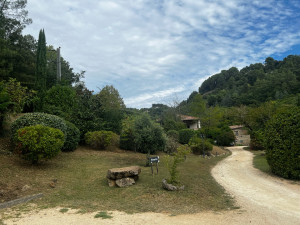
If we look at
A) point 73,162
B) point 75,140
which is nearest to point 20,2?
point 75,140

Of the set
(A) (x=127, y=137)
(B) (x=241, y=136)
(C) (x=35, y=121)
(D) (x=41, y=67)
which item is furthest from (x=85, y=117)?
(B) (x=241, y=136)

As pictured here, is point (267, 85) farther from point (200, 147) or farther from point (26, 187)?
point (26, 187)

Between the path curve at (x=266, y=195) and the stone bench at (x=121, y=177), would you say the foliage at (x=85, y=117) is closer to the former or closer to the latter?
the stone bench at (x=121, y=177)

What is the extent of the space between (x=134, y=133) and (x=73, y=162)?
508 centimetres

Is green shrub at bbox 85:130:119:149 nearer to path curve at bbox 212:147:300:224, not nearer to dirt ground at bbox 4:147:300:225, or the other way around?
path curve at bbox 212:147:300:224

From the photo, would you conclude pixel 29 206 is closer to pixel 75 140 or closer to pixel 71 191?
pixel 71 191

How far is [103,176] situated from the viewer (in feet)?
30.9

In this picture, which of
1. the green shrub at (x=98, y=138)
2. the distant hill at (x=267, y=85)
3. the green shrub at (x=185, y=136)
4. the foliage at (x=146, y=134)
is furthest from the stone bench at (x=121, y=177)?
the distant hill at (x=267, y=85)

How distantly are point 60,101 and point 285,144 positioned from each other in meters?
15.1

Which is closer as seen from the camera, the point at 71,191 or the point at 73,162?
the point at 71,191

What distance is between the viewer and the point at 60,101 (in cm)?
1700

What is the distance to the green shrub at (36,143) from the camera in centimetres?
886

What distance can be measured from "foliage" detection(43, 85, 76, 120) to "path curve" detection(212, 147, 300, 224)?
11.9 meters

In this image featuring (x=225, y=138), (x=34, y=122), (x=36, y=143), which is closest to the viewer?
(x=36, y=143)
